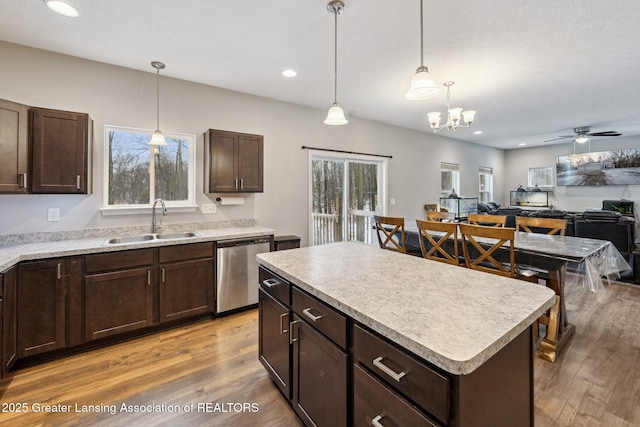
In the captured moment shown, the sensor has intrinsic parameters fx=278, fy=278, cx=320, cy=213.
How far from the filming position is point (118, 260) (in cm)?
248

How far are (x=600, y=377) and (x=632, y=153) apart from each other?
692 centimetres

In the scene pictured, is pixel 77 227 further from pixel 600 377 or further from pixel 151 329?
pixel 600 377

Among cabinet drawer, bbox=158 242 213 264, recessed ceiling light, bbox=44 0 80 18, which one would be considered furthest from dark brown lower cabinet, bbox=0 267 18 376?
recessed ceiling light, bbox=44 0 80 18

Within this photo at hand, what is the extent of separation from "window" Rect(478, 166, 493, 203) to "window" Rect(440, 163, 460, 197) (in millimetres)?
1158

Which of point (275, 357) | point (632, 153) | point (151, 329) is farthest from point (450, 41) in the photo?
point (632, 153)

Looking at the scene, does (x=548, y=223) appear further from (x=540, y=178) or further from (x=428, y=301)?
(x=540, y=178)

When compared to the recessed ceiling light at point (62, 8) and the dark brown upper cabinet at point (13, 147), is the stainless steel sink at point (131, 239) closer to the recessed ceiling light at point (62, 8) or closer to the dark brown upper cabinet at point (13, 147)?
the dark brown upper cabinet at point (13, 147)

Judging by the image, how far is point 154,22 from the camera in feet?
7.28

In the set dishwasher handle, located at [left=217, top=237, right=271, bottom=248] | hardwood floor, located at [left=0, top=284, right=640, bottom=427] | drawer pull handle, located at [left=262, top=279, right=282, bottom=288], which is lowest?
hardwood floor, located at [left=0, top=284, right=640, bottom=427]

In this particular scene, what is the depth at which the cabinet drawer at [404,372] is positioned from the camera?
32.9 inches

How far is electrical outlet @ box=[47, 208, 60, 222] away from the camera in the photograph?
2.66 meters

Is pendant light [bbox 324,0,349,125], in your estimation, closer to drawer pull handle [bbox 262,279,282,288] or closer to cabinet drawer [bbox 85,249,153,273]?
drawer pull handle [bbox 262,279,282,288]

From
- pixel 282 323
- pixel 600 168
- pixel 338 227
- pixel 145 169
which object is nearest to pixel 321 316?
pixel 282 323

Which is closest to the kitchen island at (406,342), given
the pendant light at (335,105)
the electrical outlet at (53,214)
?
the pendant light at (335,105)
